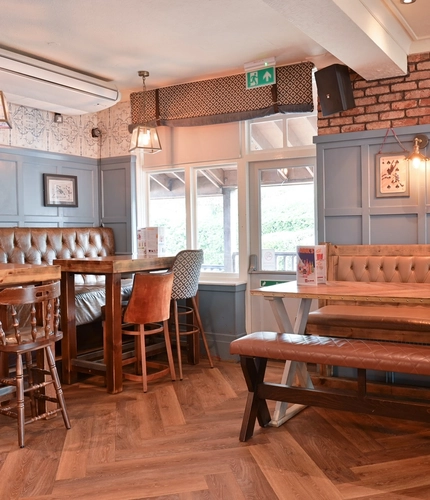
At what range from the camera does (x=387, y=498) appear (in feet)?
7.56

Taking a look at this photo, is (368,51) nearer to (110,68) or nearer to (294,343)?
(294,343)

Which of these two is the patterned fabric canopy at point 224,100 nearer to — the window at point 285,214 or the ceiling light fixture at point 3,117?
the window at point 285,214

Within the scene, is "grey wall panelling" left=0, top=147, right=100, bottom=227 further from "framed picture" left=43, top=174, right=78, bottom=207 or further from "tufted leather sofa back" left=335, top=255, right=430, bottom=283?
"tufted leather sofa back" left=335, top=255, right=430, bottom=283

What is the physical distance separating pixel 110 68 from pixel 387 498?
425cm

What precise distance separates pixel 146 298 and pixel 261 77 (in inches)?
93.5

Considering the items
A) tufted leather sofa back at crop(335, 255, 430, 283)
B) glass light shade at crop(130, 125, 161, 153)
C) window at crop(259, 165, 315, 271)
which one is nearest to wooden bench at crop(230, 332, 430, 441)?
tufted leather sofa back at crop(335, 255, 430, 283)

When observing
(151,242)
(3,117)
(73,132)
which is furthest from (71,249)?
(3,117)

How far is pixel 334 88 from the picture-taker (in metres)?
4.23

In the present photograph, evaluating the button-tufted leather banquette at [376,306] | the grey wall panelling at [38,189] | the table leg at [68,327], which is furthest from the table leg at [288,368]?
the grey wall panelling at [38,189]

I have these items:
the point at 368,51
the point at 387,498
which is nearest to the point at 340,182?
the point at 368,51

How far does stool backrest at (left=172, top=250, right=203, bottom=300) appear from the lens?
4328 mm

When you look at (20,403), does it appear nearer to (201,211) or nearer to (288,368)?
(288,368)

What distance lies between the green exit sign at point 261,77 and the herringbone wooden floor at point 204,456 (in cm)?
289

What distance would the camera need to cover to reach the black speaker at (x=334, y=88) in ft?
13.8
